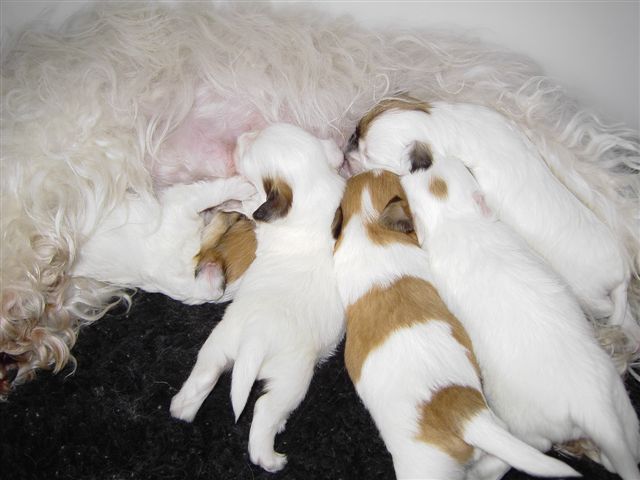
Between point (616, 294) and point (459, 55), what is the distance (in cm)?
72

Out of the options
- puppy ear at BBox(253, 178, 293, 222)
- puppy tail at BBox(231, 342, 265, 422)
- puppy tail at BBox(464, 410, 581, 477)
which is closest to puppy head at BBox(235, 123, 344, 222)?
puppy ear at BBox(253, 178, 293, 222)

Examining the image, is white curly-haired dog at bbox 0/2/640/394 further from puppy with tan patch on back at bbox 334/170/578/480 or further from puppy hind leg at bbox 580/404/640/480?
puppy hind leg at bbox 580/404/640/480

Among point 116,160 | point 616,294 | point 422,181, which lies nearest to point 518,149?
point 422,181

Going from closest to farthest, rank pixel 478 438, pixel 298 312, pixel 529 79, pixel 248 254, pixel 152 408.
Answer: pixel 478 438 < pixel 298 312 < pixel 152 408 < pixel 248 254 < pixel 529 79

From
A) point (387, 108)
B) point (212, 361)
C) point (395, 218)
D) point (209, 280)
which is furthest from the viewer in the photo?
point (387, 108)

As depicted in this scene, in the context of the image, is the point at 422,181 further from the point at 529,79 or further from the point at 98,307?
the point at 98,307

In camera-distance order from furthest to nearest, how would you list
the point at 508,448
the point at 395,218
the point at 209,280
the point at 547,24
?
the point at 547,24, the point at 209,280, the point at 395,218, the point at 508,448

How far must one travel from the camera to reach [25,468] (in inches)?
52.3

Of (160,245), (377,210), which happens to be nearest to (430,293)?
(377,210)

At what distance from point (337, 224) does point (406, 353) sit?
14.7 inches

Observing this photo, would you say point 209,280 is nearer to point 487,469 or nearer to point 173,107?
point 173,107

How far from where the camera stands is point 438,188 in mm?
1399

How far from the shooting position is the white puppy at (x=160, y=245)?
1489 mm

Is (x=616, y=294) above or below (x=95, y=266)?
above
